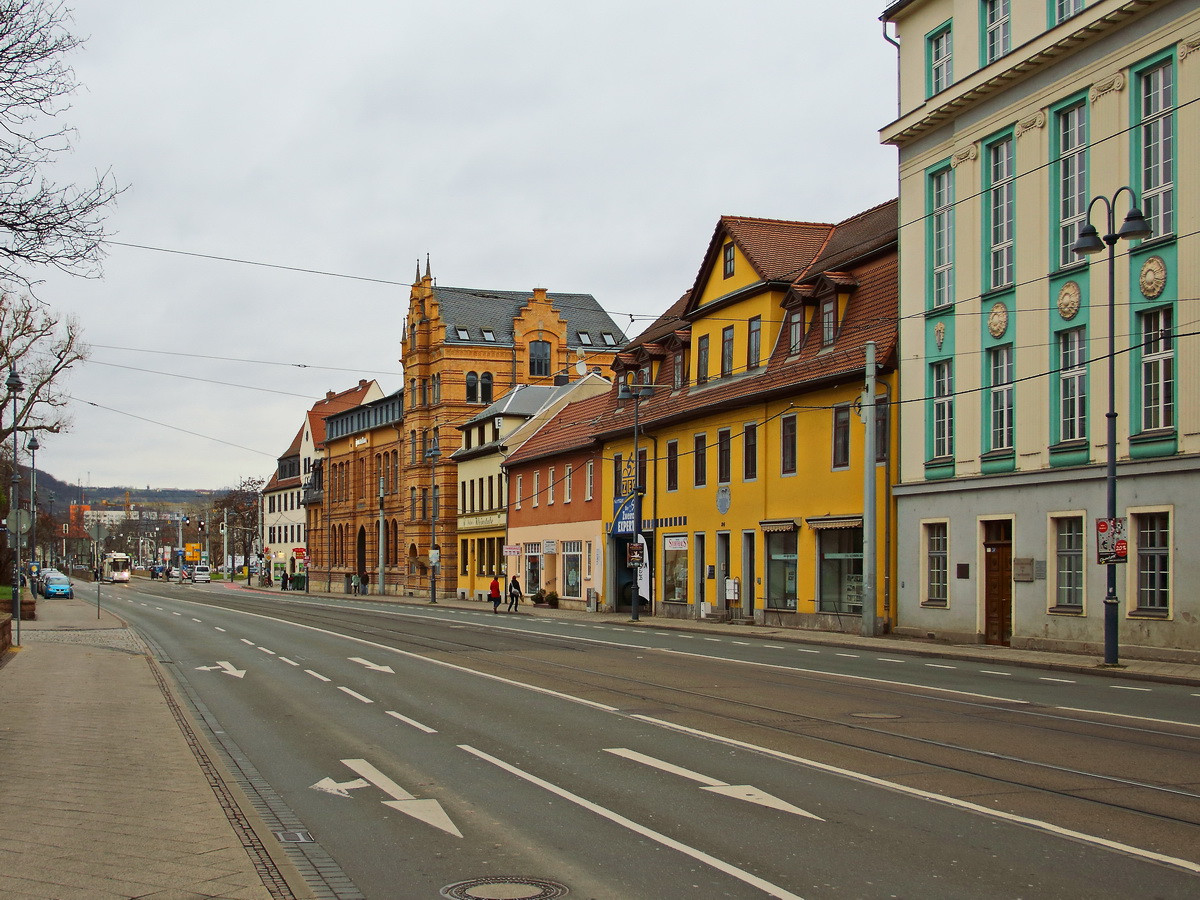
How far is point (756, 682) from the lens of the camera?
20062mm

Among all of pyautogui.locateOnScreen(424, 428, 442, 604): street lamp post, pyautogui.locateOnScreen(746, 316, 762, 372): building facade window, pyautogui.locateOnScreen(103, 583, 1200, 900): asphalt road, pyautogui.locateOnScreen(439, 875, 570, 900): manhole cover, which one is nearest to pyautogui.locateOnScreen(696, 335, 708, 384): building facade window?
pyautogui.locateOnScreen(746, 316, 762, 372): building facade window

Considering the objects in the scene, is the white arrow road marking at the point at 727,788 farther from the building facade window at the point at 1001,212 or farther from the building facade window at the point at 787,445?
the building facade window at the point at 787,445

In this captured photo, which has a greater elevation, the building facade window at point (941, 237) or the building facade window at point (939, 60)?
the building facade window at point (939, 60)

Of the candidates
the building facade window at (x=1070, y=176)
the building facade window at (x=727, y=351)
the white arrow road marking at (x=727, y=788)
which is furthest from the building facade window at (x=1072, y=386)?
the white arrow road marking at (x=727, y=788)

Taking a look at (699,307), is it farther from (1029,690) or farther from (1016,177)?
(1029,690)

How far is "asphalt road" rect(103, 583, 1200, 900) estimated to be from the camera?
25.7ft

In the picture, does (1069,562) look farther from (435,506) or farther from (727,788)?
(435,506)

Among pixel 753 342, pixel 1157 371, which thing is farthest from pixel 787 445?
pixel 1157 371

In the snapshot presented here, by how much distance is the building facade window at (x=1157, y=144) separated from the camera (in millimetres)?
25266

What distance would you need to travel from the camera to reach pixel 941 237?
32.7m

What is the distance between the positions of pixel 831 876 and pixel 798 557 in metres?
31.5

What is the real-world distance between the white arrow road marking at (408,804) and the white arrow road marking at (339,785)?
95 mm

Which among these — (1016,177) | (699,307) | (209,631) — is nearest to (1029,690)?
(1016,177)

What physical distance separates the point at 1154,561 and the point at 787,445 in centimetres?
1534
